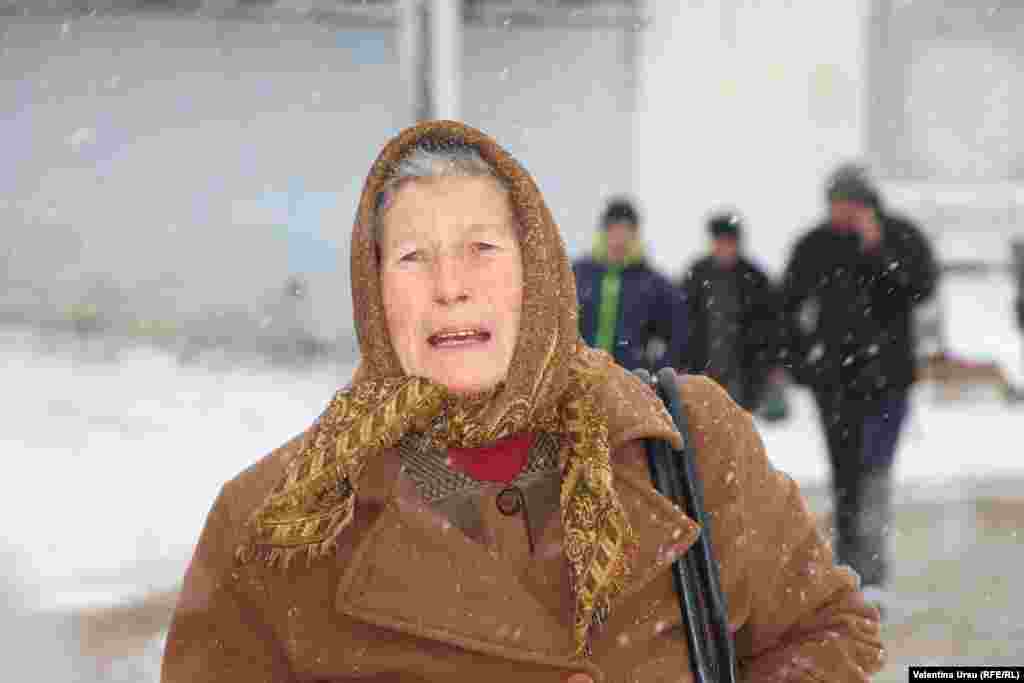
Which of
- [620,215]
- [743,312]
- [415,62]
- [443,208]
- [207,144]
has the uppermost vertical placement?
[415,62]

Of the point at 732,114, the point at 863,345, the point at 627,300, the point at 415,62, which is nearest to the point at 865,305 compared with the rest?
the point at 863,345

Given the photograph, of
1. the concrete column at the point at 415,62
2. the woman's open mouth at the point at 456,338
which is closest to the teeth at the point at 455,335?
the woman's open mouth at the point at 456,338

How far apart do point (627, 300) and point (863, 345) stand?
1267 millimetres

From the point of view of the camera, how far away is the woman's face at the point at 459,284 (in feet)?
7.50

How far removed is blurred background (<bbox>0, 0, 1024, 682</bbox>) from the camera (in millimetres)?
13086

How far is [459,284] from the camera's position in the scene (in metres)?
2.27

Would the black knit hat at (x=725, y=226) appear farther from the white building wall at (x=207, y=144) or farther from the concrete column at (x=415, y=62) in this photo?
the white building wall at (x=207, y=144)

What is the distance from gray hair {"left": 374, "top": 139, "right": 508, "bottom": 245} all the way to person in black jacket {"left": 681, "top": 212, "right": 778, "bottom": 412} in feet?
20.7

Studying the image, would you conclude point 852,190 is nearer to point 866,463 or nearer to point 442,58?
point 866,463

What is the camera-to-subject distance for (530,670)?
7.43 feet

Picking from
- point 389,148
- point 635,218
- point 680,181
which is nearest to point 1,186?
point 680,181

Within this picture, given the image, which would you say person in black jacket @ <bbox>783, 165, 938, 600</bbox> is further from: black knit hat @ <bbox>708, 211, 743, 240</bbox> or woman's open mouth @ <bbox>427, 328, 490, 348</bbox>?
woman's open mouth @ <bbox>427, 328, 490, 348</bbox>

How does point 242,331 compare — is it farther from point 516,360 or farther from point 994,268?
point 516,360

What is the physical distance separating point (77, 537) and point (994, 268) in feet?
30.5
